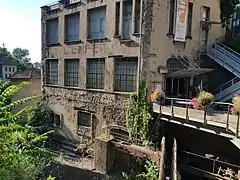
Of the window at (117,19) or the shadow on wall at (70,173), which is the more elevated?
the window at (117,19)

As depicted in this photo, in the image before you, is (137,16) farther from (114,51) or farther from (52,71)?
(52,71)

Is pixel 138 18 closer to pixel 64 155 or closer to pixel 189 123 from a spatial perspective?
pixel 189 123

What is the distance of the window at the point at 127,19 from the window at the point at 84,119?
6.52m

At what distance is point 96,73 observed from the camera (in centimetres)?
1789

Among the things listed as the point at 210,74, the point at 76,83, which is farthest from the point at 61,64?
the point at 210,74

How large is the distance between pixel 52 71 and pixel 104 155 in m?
10.5

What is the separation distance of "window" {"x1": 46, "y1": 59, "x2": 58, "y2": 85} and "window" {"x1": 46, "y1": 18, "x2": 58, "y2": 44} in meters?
1.69

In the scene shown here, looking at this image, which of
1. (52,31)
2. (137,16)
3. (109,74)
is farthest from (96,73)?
(52,31)

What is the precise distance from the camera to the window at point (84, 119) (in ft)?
61.4

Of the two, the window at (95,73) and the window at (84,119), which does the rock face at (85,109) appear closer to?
the window at (84,119)

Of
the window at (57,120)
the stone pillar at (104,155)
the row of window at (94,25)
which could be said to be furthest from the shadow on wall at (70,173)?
the row of window at (94,25)

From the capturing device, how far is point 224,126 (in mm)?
10141

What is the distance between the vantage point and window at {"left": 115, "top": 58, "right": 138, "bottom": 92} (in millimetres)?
15394

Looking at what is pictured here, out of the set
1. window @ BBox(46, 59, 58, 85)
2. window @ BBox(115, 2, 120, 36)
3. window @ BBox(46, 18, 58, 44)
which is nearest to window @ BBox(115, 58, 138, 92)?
window @ BBox(115, 2, 120, 36)
